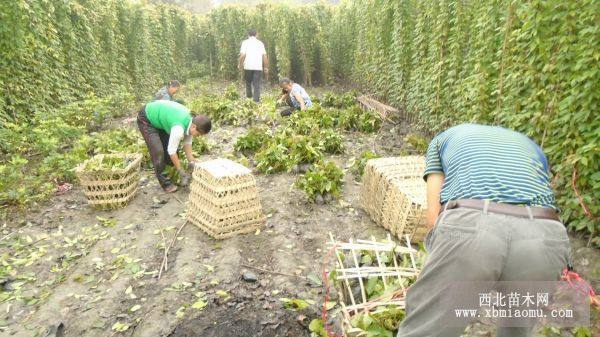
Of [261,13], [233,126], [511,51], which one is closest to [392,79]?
[233,126]

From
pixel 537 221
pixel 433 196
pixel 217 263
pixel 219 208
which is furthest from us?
pixel 219 208

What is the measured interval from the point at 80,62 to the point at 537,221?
10.2 meters

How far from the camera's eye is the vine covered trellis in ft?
11.8

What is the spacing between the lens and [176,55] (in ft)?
55.7

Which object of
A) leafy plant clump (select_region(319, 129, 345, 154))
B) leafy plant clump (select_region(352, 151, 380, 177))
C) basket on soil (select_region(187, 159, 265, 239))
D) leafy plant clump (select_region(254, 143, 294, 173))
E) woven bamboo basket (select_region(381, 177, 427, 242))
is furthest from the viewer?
leafy plant clump (select_region(319, 129, 345, 154))

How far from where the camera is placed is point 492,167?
1.99 metres

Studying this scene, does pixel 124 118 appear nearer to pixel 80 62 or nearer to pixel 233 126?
pixel 80 62

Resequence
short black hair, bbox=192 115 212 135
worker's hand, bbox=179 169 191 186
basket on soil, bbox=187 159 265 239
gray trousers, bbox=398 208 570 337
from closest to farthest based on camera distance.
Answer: gray trousers, bbox=398 208 570 337 < basket on soil, bbox=187 159 265 239 < short black hair, bbox=192 115 212 135 < worker's hand, bbox=179 169 191 186

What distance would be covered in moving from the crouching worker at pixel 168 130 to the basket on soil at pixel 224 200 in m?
0.61

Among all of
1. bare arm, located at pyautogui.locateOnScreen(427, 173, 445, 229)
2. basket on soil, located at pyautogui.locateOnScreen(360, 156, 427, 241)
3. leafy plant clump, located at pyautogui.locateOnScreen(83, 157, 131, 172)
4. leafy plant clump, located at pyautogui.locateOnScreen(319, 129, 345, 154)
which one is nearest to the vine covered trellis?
basket on soil, located at pyautogui.locateOnScreen(360, 156, 427, 241)

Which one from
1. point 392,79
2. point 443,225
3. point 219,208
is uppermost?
point 392,79

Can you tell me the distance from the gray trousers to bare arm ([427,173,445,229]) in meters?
0.28

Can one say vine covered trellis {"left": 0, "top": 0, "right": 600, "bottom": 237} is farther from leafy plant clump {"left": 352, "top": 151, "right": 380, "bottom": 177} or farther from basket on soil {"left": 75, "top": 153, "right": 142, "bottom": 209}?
basket on soil {"left": 75, "top": 153, "right": 142, "bottom": 209}

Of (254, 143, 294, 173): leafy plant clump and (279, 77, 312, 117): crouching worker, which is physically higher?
(279, 77, 312, 117): crouching worker
